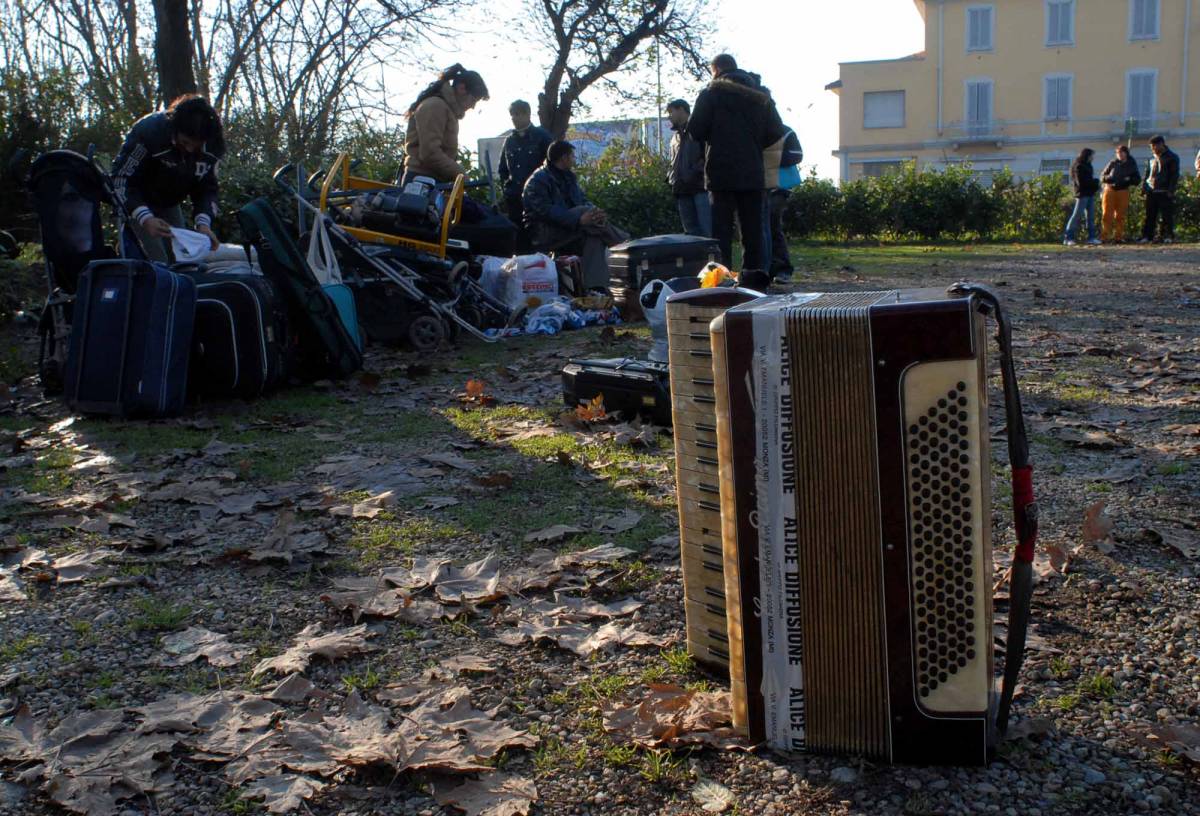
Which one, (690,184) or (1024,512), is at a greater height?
(690,184)

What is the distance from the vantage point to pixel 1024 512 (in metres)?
2.14

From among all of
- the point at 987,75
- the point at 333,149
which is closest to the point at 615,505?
the point at 333,149

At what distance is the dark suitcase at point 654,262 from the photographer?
8969 mm

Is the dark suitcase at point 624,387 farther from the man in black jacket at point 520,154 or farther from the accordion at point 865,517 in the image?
the man in black jacket at point 520,154

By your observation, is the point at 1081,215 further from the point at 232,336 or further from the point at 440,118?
the point at 232,336

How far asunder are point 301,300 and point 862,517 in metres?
5.06

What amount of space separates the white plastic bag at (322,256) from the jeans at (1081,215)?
16.3 meters

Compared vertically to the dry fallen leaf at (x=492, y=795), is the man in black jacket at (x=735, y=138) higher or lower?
A: higher

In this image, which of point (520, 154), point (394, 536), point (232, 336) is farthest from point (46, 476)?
point (520, 154)

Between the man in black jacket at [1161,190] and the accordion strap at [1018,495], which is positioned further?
the man in black jacket at [1161,190]

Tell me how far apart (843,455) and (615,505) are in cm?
208

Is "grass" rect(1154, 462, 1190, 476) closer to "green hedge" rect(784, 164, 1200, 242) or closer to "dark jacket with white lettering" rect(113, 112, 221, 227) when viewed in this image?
"dark jacket with white lettering" rect(113, 112, 221, 227)

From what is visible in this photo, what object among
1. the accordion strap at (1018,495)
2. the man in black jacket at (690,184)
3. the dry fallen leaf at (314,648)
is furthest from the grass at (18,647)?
the man in black jacket at (690,184)

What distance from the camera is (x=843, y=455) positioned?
6.70 feet
